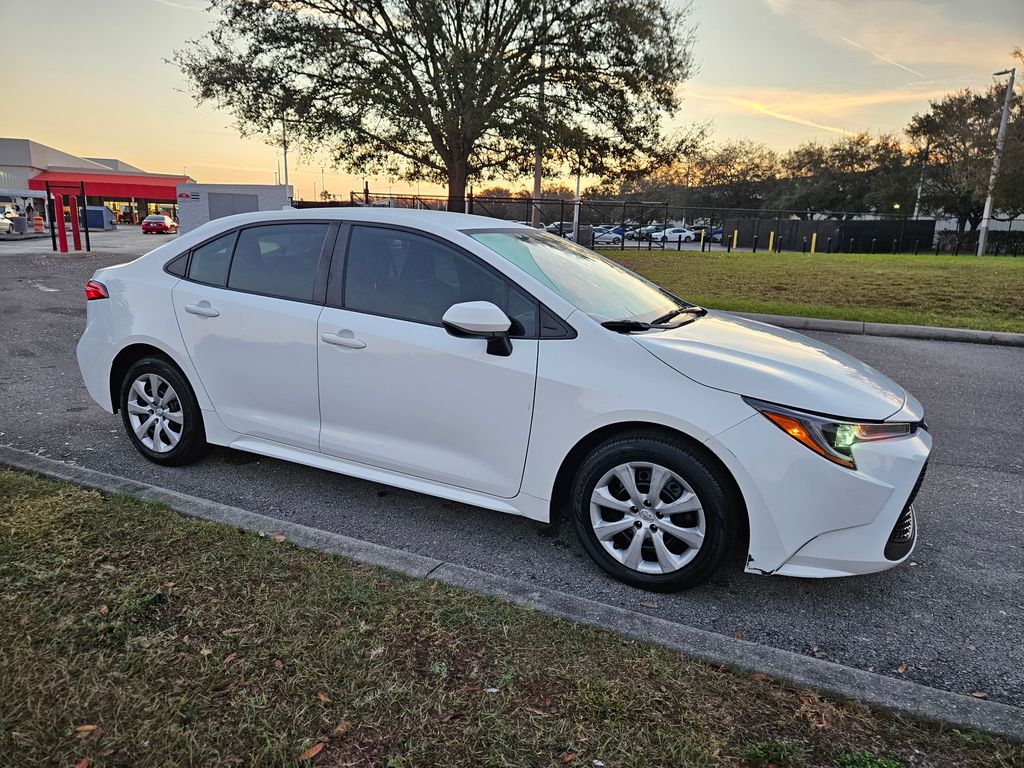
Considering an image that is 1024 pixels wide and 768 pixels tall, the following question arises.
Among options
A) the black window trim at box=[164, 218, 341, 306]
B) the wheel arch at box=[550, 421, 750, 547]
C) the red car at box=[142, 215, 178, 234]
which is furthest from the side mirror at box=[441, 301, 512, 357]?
the red car at box=[142, 215, 178, 234]

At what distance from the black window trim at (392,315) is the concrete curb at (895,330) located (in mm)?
6564

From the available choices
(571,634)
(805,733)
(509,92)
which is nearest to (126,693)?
(571,634)

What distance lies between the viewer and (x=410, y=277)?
368cm

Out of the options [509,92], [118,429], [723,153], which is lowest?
[118,429]

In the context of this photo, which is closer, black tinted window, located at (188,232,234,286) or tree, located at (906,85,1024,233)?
black tinted window, located at (188,232,234,286)

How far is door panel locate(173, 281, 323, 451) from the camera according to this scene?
3832mm

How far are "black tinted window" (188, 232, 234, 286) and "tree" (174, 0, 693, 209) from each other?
1273 cm

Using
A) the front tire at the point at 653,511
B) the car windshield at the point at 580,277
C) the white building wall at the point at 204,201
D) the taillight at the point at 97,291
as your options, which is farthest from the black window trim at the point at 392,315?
the white building wall at the point at 204,201

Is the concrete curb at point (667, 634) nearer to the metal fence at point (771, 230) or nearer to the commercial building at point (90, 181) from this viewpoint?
the metal fence at point (771, 230)

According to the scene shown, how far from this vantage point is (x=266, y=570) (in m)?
3.05

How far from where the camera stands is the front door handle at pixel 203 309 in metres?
4.09

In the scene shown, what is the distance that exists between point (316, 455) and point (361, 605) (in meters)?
1.33

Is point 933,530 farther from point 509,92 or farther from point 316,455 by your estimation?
point 509,92

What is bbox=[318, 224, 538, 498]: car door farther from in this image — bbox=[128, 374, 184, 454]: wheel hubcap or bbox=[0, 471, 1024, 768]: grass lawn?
bbox=[128, 374, 184, 454]: wheel hubcap
